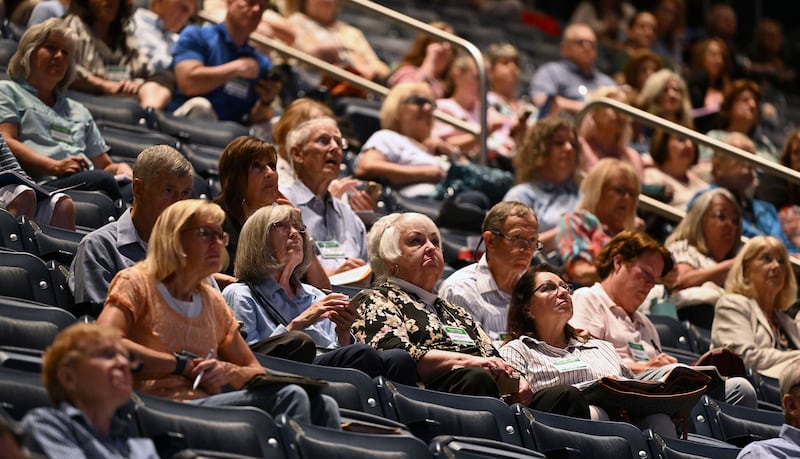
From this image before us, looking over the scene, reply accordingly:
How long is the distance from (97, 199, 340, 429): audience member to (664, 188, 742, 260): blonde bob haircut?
3219 mm

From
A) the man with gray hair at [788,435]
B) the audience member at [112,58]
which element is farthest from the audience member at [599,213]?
the audience member at [112,58]

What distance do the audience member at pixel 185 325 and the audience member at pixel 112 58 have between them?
2.93 meters

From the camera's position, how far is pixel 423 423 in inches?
172

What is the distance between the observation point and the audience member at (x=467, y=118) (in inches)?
324

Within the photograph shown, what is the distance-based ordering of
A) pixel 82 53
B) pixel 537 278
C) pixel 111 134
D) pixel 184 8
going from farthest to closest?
1. pixel 184 8
2. pixel 82 53
3. pixel 111 134
4. pixel 537 278

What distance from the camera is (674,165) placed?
8203 millimetres

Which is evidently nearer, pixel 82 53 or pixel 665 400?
pixel 665 400

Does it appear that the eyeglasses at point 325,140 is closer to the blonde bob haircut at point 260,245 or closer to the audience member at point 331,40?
the blonde bob haircut at point 260,245

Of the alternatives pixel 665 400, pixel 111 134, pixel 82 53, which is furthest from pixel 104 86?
pixel 665 400

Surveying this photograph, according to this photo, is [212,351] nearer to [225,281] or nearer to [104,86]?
[225,281]

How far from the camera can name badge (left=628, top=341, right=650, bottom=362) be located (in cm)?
570

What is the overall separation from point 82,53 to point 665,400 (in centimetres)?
319

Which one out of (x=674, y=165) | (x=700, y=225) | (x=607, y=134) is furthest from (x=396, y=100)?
(x=674, y=165)

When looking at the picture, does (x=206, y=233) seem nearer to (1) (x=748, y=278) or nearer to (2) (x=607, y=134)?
(1) (x=748, y=278)
